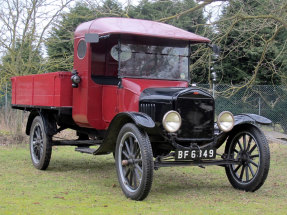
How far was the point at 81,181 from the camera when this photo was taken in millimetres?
7379

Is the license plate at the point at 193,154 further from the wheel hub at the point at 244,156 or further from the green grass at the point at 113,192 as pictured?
the wheel hub at the point at 244,156

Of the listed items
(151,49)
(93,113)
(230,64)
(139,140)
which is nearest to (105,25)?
(151,49)

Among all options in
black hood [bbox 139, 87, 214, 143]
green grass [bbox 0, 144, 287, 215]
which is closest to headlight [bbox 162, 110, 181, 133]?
black hood [bbox 139, 87, 214, 143]

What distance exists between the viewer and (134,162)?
6.09 meters

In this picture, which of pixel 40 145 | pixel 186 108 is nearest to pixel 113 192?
Result: pixel 186 108

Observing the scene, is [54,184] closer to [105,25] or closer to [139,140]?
[139,140]

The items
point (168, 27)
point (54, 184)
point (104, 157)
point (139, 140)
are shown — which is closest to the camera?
point (139, 140)

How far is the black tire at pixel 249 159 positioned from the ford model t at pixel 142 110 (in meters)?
0.01

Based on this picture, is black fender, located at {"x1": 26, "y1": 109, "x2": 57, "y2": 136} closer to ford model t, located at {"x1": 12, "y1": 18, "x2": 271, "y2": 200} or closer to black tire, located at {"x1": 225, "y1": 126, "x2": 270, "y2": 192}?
ford model t, located at {"x1": 12, "y1": 18, "x2": 271, "y2": 200}

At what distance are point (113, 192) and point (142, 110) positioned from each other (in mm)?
1258

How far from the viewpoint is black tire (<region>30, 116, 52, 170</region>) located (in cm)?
839

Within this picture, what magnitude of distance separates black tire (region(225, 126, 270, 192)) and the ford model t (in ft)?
0.05

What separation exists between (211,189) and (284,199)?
111cm

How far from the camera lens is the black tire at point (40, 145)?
8391mm
